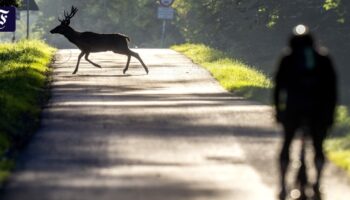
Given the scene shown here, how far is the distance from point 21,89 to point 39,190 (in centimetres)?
1006

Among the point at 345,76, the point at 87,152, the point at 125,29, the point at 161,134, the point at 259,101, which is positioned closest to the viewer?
the point at 87,152

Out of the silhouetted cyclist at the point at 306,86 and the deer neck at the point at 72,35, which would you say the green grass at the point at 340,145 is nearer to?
the silhouetted cyclist at the point at 306,86

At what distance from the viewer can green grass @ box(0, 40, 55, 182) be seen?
14172 millimetres

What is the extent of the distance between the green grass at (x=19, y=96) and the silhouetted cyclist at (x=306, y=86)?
3.23 metres

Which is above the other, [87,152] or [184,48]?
[87,152]

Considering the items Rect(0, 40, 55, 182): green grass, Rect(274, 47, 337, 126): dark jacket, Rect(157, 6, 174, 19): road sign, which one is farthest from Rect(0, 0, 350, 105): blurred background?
Rect(274, 47, 337, 126): dark jacket

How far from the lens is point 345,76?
52.1 m

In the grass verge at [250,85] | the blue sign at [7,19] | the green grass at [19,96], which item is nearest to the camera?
the grass verge at [250,85]

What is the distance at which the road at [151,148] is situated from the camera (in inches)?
412

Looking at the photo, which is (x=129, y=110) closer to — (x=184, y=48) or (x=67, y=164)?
(x=67, y=164)

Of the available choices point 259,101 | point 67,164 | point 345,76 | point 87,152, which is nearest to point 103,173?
point 67,164

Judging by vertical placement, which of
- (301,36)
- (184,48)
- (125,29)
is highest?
(301,36)

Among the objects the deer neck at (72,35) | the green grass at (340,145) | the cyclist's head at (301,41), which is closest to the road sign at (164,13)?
the deer neck at (72,35)

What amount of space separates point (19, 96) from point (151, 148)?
6.22m
